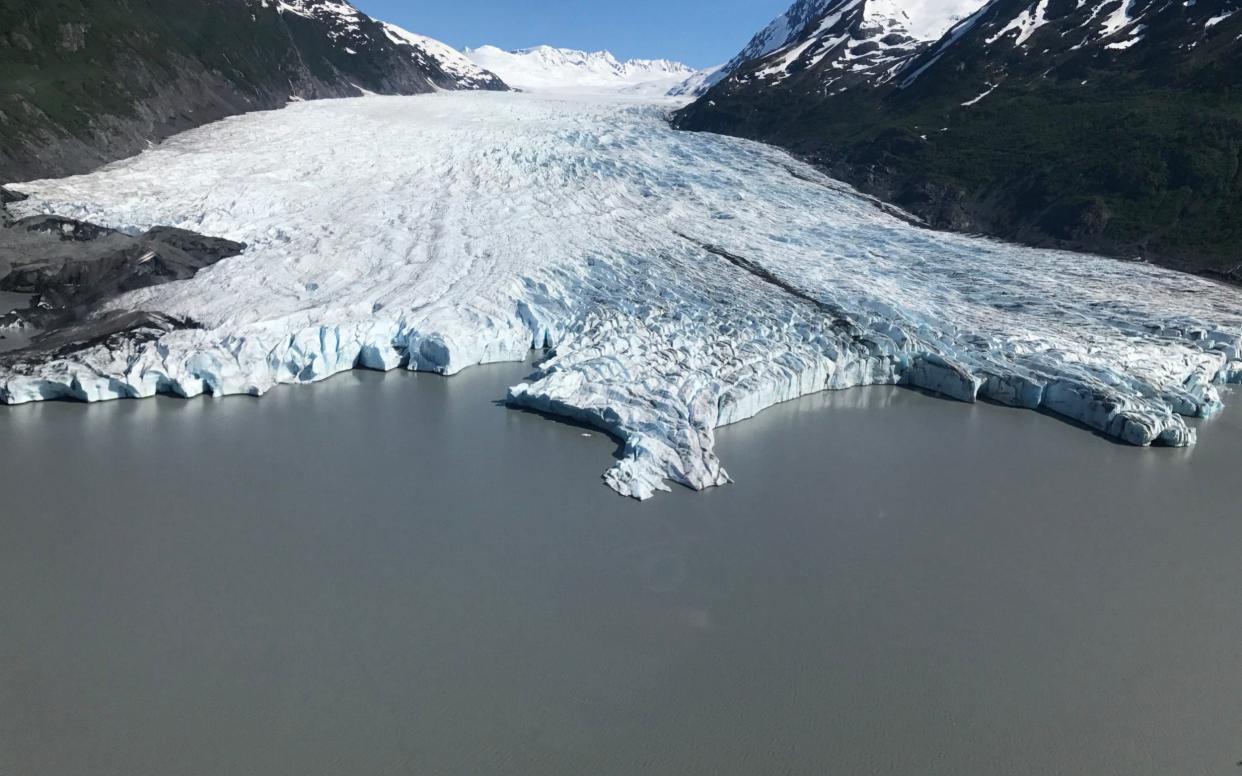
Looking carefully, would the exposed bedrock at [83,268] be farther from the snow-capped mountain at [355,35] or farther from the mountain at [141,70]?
the snow-capped mountain at [355,35]

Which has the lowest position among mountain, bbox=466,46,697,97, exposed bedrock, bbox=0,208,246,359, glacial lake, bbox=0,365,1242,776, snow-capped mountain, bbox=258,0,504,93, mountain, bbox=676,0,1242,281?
glacial lake, bbox=0,365,1242,776

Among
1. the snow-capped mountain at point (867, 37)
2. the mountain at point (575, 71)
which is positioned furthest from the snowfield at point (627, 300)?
the mountain at point (575, 71)

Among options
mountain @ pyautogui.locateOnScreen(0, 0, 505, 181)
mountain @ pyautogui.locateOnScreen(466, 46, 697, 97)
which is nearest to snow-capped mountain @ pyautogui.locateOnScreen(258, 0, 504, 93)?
mountain @ pyautogui.locateOnScreen(0, 0, 505, 181)

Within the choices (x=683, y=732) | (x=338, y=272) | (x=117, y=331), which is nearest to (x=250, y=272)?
(x=338, y=272)

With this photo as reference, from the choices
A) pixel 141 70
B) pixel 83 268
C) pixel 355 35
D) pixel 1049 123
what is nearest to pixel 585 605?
pixel 83 268

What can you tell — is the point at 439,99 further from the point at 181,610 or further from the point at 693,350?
the point at 181,610

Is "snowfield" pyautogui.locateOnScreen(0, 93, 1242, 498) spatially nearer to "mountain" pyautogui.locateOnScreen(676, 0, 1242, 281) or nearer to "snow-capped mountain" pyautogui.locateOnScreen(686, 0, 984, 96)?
"mountain" pyautogui.locateOnScreen(676, 0, 1242, 281)

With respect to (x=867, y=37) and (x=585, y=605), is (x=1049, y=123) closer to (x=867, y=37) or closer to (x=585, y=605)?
(x=867, y=37)
